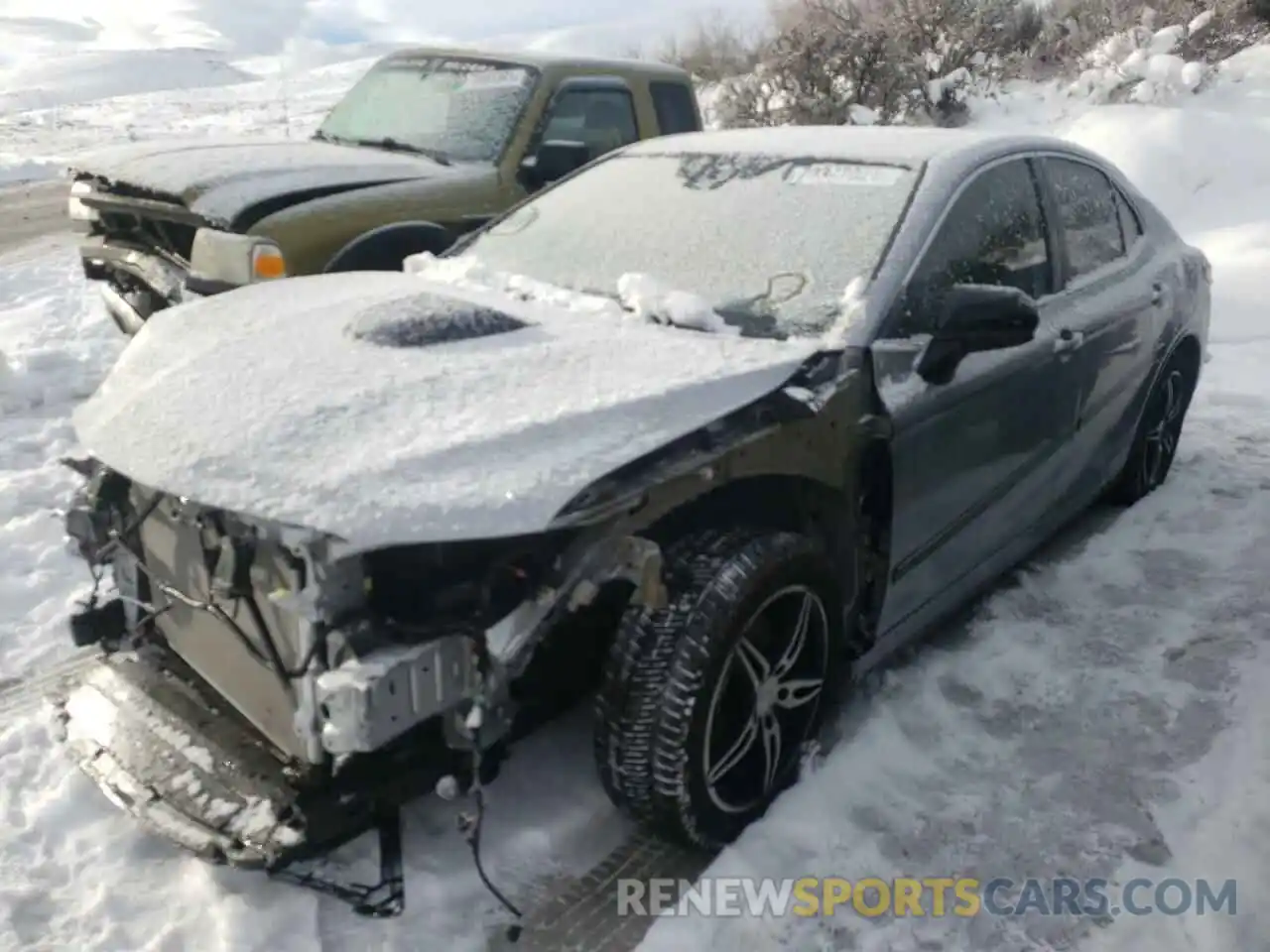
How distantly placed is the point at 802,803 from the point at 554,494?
129 cm

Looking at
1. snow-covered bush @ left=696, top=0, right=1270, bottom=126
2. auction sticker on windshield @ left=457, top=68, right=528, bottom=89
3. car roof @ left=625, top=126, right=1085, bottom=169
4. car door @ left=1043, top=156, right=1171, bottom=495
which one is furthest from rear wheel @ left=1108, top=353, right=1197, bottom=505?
snow-covered bush @ left=696, top=0, right=1270, bottom=126

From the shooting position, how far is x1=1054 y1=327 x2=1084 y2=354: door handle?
12.0 feet

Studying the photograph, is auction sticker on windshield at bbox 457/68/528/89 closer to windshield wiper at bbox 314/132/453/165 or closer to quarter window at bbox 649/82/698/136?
windshield wiper at bbox 314/132/453/165

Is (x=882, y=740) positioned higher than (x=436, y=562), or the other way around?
(x=436, y=562)

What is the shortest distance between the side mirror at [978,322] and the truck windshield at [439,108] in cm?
365

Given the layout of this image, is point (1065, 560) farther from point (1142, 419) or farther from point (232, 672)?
point (232, 672)

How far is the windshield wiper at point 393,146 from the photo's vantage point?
20.2 ft

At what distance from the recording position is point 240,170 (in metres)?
5.48

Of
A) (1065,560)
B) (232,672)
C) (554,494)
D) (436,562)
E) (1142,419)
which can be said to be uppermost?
(554,494)

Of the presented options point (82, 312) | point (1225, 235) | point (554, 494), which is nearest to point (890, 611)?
point (554, 494)

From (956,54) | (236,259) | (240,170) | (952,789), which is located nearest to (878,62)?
(956,54)

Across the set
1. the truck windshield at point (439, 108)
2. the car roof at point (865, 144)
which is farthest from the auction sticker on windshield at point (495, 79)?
the car roof at point (865, 144)

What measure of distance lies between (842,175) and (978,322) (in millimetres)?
758

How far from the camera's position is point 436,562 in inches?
89.4
